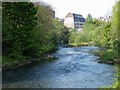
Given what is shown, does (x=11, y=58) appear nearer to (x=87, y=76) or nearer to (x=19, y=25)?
(x=19, y=25)

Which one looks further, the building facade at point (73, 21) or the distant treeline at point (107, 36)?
the building facade at point (73, 21)

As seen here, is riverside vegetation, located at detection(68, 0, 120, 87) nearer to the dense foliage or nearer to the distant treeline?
the distant treeline

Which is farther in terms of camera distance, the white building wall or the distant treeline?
the white building wall

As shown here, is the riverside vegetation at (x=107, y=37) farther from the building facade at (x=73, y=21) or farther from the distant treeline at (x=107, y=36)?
the building facade at (x=73, y=21)

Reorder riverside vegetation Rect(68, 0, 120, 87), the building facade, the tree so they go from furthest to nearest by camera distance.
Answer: the building facade
riverside vegetation Rect(68, 0, 120, 87)
the tree

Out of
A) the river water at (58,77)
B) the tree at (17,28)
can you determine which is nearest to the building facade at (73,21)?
the tree at (17,28)

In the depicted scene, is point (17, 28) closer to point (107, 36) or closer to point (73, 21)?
point (107, 36)

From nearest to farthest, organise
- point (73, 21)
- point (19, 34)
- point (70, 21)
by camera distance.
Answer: point (19, 34) → point (73, 21) → point (70, 21)

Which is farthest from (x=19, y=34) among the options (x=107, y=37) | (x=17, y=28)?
(x=107, y=37)

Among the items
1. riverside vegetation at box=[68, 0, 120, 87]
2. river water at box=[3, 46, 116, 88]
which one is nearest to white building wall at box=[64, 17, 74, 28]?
riverside vegetation at box=[68, 0, 120, 87]

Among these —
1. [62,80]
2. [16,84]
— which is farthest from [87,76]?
[16,84]

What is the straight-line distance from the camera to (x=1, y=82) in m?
20.7

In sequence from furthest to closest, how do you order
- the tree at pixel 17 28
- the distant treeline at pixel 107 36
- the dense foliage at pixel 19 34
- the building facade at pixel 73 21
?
the building facade at pixel 73 21, the distant treeline at pixel 107 36, the tree at pixel 17 28, the dense foliage at pixel 19 34

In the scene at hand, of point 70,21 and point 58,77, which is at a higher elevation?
point 70,21
